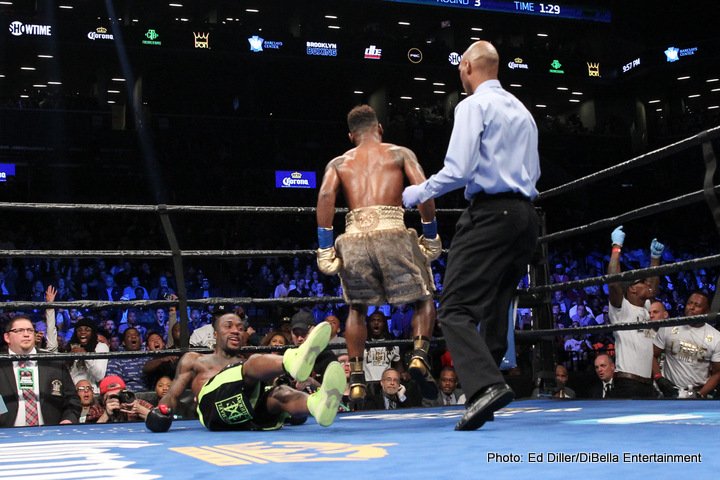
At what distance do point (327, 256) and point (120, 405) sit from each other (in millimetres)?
1455

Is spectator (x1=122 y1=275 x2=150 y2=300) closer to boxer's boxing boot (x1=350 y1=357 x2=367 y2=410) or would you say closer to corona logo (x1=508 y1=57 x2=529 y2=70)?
boxer's boxing boot (x1=350 y1=357 x2=367 y2=410)

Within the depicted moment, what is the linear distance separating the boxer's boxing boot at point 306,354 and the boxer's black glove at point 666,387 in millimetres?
2757

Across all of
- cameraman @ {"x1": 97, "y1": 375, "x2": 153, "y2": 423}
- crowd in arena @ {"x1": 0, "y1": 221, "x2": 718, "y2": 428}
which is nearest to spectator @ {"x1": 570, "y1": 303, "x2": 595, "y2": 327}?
crowd in arena @ {"x1": 0, "y1": 221, "x2": 718, "y2": 428}

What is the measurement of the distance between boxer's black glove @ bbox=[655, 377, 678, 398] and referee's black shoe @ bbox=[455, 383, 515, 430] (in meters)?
2.59

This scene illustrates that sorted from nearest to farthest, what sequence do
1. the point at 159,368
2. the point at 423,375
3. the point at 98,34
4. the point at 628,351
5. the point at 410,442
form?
the point at 410,442, the point at 423,375, the point at 628,351, the point at 159,368, the point at 98,34

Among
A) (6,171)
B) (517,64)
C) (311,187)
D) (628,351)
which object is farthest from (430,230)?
(517,64)

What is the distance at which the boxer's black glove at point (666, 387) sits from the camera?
182 inches

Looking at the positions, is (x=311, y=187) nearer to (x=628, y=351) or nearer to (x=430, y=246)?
(x=628, y=351)

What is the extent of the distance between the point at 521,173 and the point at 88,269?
10.2 meters

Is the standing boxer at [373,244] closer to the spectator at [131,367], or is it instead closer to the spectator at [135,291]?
the spectator at [131,367]

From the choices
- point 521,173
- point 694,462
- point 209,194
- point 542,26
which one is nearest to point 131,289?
point 209,194

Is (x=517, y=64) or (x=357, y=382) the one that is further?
(x=517, y=64)

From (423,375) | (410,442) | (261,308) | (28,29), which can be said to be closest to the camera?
(410,442)

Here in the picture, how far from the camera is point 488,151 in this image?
251 cm
